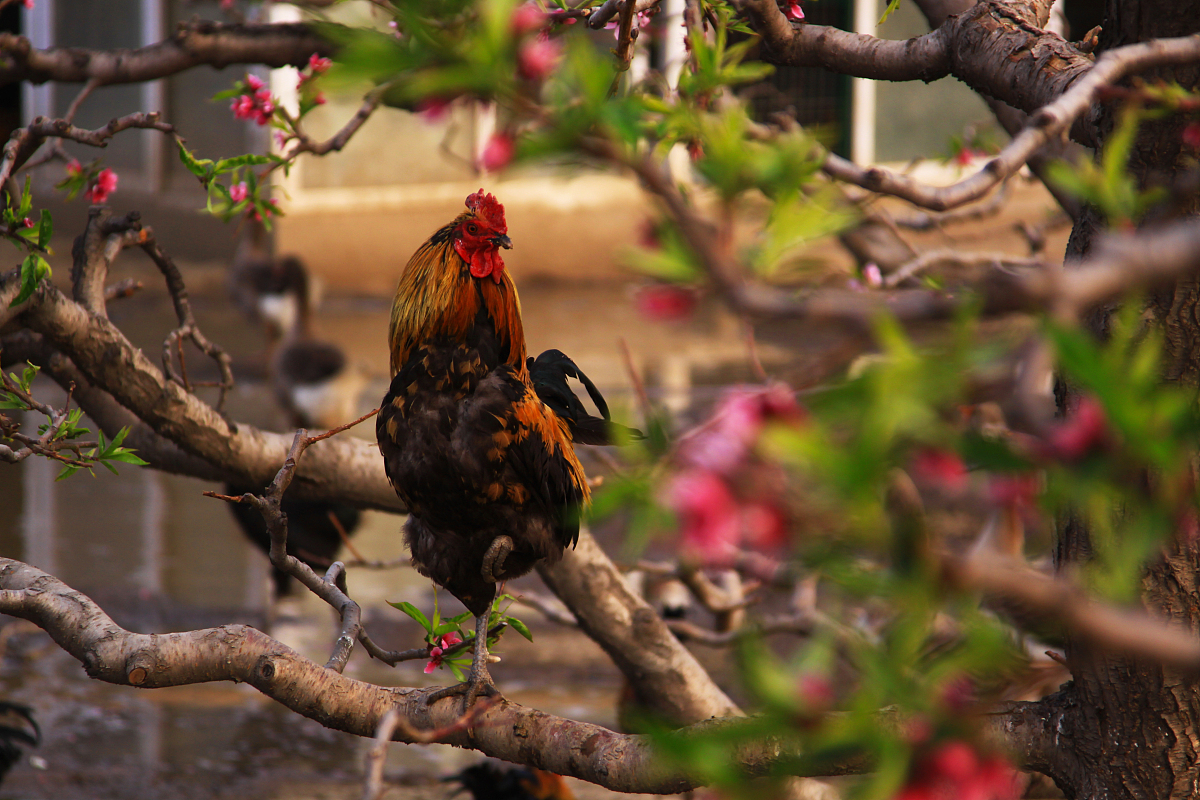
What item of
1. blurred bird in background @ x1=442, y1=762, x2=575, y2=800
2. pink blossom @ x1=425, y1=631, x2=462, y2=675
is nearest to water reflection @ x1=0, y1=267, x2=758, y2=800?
blurred bird in background @ x1=442, y1=762, x2=575, y2=800

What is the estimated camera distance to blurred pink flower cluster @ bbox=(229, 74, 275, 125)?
3479 millimetres

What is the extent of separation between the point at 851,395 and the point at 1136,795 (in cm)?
185

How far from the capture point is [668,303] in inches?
39.8

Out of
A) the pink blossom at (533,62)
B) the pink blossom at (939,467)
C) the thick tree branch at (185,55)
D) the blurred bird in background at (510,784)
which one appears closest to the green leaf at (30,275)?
the thick tree branch at (185,55)

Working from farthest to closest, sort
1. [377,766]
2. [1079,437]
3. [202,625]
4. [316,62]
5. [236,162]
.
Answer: [202,625], [316,62], [236,162], [377,766], [1079,437]

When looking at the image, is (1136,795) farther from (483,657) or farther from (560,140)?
(560,140)

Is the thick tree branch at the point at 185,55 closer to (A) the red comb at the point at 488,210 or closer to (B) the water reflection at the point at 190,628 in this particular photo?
(A) the red comb at the point at 488,210

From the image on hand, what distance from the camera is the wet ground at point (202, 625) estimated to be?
4664 mm

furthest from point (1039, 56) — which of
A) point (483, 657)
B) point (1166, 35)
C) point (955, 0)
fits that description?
point (483, 657)

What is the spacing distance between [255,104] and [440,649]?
6.17 feet

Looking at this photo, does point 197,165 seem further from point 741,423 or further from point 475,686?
point 741,423

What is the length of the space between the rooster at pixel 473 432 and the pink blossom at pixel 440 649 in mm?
62

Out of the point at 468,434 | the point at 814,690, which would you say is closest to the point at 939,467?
the point at 814,690

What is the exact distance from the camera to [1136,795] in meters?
2.26
